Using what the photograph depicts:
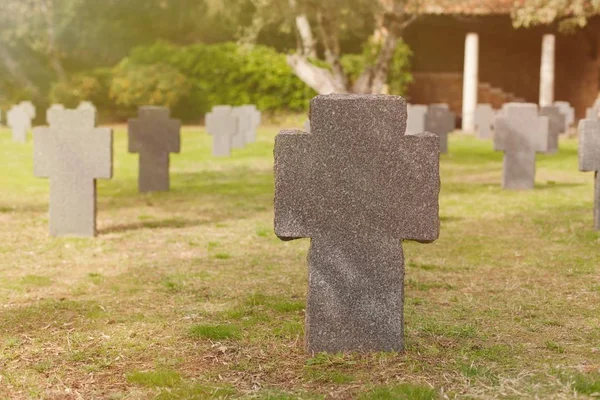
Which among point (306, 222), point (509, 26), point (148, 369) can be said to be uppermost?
point (509, 26)

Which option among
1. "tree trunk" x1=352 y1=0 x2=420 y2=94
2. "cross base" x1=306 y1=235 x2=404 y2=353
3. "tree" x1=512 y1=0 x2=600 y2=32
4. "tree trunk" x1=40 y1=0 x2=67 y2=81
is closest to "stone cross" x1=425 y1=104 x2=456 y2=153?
"tree trunk" x1=352 y1=0 x2=420 y2=94

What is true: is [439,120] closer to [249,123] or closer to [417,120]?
[417,120]

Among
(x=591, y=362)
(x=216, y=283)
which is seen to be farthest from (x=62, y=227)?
(x=591, y=362)

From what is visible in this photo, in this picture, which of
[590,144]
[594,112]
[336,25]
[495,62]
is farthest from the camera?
[495,62]

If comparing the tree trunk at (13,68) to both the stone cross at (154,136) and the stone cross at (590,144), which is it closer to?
the stone cross at (154,136)

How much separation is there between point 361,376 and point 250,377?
0.59m

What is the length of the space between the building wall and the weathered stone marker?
30.3 meters

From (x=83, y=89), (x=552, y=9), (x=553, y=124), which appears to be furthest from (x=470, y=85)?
(x=83, y=89)

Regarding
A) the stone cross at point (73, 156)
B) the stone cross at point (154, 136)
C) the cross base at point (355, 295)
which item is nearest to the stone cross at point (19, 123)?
the stone cross at point (154, 136)

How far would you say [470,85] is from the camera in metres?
32.7

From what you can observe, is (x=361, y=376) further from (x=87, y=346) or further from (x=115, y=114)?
(x=115, y=114)

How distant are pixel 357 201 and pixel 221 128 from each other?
15.8 m

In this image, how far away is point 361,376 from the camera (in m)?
5.29

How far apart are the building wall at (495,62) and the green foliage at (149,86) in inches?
324
